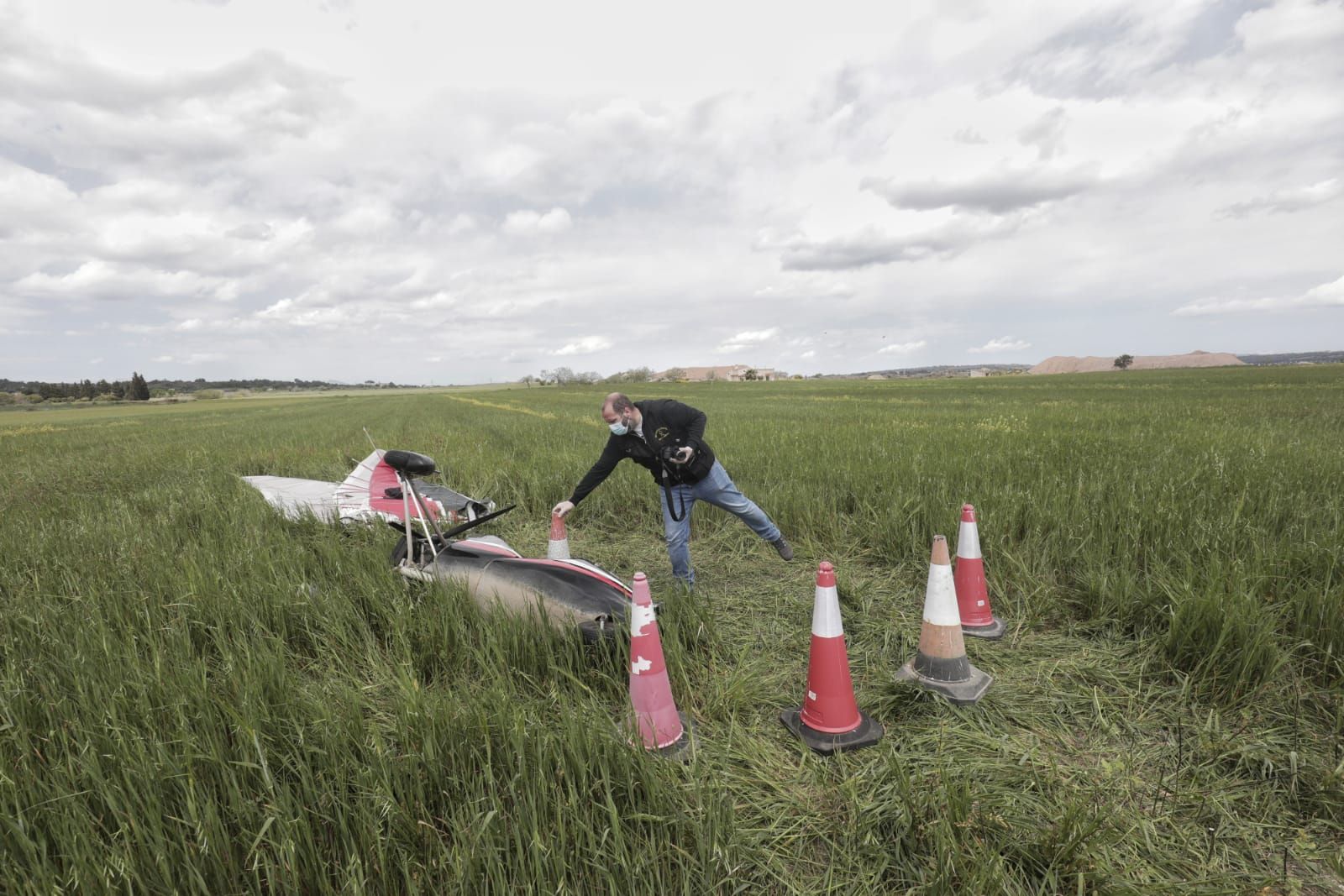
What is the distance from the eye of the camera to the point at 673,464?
3947mm

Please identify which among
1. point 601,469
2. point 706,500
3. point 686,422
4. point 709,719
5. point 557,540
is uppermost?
point 686,422

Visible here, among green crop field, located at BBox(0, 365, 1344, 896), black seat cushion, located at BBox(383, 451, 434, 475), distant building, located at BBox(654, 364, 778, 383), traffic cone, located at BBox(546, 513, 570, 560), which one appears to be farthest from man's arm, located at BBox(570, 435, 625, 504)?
distant building, located at BBox(654, 364, 778, 383)

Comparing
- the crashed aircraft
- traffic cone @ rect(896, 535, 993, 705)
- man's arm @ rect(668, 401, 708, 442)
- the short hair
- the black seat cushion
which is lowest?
traffic cone @ rect(896, 535, 993, 705)

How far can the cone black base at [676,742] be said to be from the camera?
1861 mm

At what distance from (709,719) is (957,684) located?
119 centimetres

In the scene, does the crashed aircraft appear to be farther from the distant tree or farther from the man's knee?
the distant tree

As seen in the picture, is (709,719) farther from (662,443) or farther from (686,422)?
(686,422)

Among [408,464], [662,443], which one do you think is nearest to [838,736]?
[662,443]

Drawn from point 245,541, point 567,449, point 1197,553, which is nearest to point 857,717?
point 1197,553

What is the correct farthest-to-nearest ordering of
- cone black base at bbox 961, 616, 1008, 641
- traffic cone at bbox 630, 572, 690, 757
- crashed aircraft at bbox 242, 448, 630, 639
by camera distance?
cone black base at bbox 961, 616, 1008, 641 < crashed aircraft at bbox 242, 448, 630, 639 < traffic cone at bbox 630, 572, 690, 757

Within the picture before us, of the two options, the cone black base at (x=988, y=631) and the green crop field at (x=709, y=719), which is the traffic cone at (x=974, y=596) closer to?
the cone black base at (x=988, y=631)

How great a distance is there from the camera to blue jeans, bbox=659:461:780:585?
13.3 feet

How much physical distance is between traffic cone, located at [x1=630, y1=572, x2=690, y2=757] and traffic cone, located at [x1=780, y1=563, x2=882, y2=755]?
1.77 ft

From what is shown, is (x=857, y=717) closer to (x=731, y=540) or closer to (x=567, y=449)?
(x=731, y=540)
